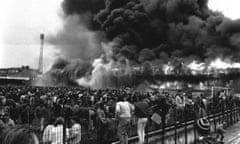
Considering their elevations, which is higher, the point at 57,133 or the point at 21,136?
the point at 21,136

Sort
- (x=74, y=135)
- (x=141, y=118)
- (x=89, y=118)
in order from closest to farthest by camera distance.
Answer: (x=74, y=135), (x=141, y=118), (x=89, y=118)

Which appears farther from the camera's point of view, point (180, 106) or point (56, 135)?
point (180, 106)

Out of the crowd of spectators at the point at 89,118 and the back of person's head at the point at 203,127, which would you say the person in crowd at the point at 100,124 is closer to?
the crowd of spectators at the point at 89,118

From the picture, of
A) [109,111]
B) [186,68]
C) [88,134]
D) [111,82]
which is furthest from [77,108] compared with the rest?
[111,82]

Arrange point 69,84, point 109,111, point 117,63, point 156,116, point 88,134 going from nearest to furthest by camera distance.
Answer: point 88,134 → point 156,116 → point 109,111 → point 117,63 → point 69,84

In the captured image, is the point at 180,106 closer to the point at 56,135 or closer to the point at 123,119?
the point at 123,119

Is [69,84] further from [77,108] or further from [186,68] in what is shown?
[77,108]

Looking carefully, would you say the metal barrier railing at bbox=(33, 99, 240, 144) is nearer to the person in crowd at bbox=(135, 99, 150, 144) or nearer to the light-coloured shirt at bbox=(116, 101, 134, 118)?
the person in crowd at bbox=(135, 99, 150, 144)

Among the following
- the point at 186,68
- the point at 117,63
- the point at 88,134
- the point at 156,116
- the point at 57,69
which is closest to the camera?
the point at 88,134

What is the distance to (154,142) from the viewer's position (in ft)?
25.5

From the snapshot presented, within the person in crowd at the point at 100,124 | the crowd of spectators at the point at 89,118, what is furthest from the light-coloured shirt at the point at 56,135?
the person in crowd at the point at 100,124

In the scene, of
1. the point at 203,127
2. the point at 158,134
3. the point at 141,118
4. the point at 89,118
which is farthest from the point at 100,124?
the point at 203,127

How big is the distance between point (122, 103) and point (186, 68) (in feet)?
141

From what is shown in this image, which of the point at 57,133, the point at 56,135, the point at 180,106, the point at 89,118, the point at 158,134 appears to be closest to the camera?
the point at 57,133
